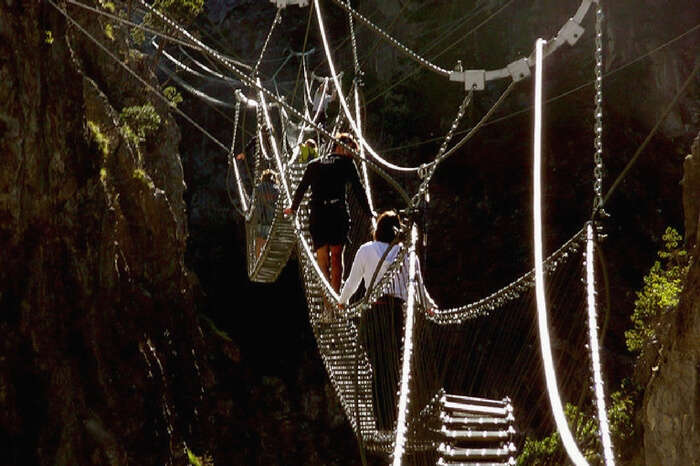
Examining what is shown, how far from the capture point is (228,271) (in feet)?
53.6

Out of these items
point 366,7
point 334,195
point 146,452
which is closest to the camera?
point 334,195

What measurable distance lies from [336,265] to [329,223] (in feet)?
1.02

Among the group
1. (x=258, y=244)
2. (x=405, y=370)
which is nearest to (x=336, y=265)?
(x=258, y=244)

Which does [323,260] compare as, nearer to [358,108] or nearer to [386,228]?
[386,228]

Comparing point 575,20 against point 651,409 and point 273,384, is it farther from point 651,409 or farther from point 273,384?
point 273,384

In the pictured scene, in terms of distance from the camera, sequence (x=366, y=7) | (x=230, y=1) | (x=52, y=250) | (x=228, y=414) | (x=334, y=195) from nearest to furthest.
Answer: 1. (x=334, y=195)
2. (x=52, y=250)
3. (x=228, y=414)
4. (x=366, y=7)
5. (x=230, y=1)

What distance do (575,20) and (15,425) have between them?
3.97 meters

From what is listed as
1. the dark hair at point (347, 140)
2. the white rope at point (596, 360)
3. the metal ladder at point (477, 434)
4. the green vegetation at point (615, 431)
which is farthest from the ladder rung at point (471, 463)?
the green vegetation at point (615, 431)

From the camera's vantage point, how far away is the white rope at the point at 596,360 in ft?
6.46

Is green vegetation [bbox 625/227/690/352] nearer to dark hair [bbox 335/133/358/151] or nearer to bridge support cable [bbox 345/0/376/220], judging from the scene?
bridge support cable [bbox 345/0/376/220]

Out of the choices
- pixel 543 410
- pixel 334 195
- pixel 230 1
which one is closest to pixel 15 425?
pixel 334 195

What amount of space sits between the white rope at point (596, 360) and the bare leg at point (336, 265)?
8.11 ft

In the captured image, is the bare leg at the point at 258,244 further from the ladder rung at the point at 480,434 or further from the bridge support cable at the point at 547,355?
the bridge support cable at the point at 547,355

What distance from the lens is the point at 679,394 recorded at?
18.4ft
